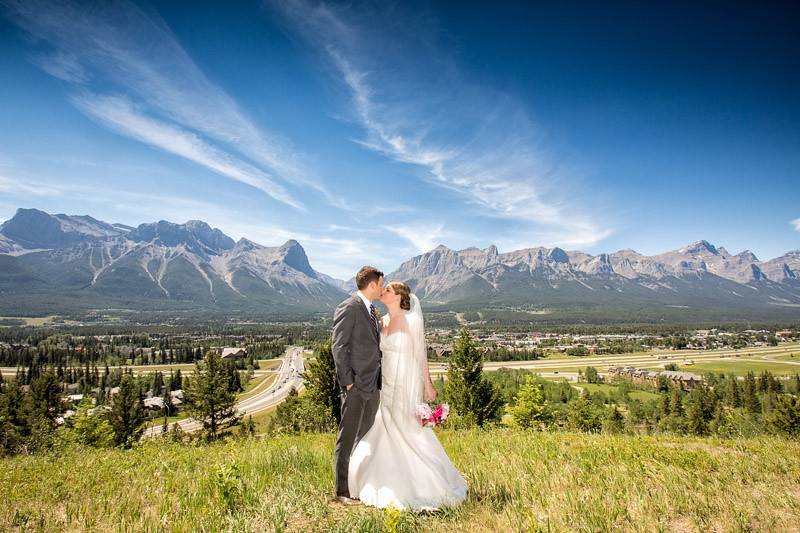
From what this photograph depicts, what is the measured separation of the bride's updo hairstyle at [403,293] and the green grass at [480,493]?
2.63 m

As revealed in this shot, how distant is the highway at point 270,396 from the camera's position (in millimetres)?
67431

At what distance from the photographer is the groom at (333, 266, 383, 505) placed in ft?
17.0

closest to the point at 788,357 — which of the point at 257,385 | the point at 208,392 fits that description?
the point at 257,385

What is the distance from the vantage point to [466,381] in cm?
3177

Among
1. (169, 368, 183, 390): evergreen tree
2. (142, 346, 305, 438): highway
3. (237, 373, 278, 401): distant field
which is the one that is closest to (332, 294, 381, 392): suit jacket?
(142, 346, 305, 438): highway

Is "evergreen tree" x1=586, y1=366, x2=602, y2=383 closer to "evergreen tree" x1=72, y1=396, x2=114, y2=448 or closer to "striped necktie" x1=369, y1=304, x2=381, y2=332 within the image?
"evergreen tree" x1=72, y1=396, x2=114, y2=448

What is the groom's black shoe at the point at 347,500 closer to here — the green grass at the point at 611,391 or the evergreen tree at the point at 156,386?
the green grass at the point at 611,391

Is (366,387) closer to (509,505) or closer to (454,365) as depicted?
(509,505)

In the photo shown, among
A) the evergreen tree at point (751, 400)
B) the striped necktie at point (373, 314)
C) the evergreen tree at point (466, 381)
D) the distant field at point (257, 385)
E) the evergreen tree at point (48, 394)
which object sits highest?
the striped necktie at point (373, 314)

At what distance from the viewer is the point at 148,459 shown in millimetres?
7410

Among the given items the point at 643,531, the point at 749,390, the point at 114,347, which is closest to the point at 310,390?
the point at 643,531

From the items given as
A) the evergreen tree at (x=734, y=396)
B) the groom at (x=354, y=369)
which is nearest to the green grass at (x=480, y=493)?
the groom at (x=354, y=369)

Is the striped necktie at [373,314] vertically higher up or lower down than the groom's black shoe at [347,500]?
higher up

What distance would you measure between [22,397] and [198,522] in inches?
2882
